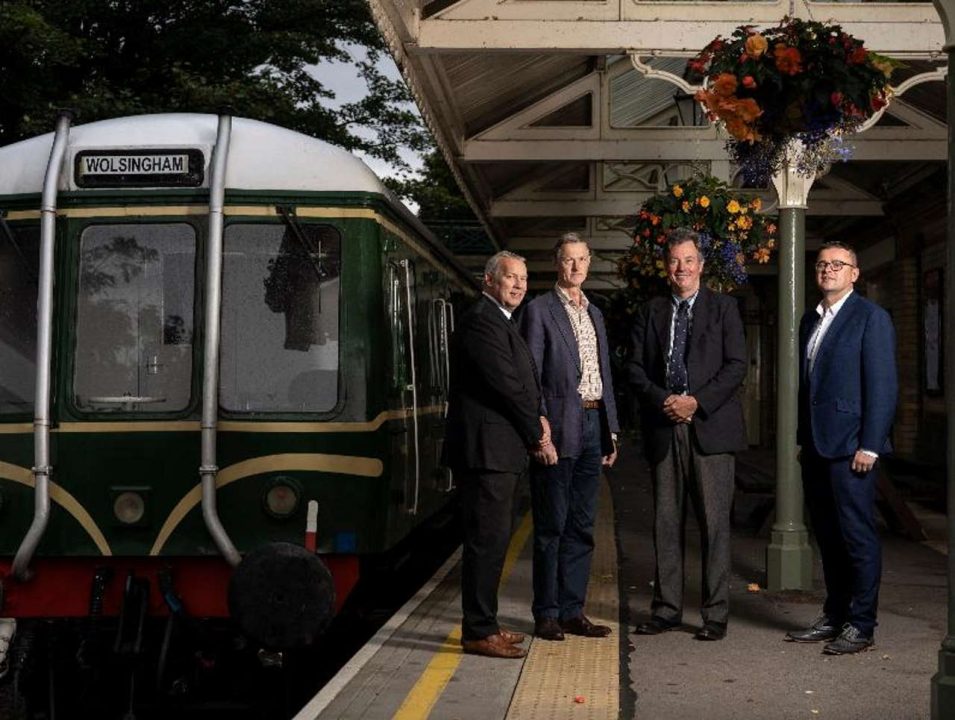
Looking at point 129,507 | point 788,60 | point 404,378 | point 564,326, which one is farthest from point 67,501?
point 788,60

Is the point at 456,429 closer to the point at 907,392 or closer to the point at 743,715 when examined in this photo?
the point at 743,715

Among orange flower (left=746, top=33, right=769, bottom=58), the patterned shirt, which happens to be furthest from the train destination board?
orange flower (left=746, top=33, right=769, bottom=58)

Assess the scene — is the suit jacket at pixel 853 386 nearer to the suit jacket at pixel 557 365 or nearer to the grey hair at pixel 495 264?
the suit jacket at pixel 557 365

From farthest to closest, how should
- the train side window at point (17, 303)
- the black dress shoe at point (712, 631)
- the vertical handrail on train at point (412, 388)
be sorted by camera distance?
the vertical handrail on train at point (412, 388) < the black dress shoe at point (712, 631) < the train side window at point (17, 303)

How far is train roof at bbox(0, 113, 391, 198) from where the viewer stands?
7852 millimetres

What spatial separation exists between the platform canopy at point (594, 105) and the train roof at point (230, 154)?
6.64 feet

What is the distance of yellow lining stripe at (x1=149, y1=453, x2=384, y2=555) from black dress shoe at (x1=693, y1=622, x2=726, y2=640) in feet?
5.85

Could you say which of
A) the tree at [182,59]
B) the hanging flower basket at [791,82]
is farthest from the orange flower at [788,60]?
the tree at [182,59]

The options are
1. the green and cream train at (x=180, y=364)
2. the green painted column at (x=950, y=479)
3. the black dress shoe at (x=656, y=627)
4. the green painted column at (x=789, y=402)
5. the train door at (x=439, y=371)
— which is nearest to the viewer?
the green painted column at (x=950, y=479)

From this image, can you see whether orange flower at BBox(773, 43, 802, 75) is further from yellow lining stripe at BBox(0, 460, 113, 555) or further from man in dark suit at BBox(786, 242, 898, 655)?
yellow lining stripe at BBox(0, 460, 113, 555)

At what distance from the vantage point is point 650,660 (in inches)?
293

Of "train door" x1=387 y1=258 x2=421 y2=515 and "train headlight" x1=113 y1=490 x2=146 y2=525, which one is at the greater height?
"train door" x1=387 y1=258 x2=421 y2=515

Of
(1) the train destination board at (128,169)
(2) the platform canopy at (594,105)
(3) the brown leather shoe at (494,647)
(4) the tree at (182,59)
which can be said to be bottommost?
(3) the brown leather shoe at (494,647)

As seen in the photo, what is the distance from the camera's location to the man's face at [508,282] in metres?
7.45
